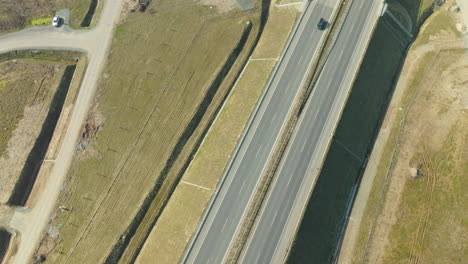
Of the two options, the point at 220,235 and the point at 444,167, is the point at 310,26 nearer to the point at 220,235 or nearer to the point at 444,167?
the point at 444,167

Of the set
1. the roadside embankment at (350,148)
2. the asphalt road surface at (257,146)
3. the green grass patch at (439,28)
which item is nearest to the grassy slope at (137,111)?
the asphalt road surface at (257,146)

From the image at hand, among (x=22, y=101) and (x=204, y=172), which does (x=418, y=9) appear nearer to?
(x=204, y=172)

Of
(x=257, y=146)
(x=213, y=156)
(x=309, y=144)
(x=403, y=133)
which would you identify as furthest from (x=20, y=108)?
(x=403, y=133)

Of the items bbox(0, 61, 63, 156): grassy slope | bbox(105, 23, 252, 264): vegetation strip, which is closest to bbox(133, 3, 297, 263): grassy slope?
bbox(105, 23, 252, 264): vegetation strip

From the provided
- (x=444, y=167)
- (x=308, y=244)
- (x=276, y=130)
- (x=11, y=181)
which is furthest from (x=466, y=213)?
(x=11, y=181)

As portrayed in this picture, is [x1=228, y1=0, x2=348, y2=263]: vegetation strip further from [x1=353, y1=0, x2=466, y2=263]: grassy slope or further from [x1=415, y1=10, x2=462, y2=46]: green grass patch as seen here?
[x1=415, y1=10, x2=462, y2=46]: green grass patch

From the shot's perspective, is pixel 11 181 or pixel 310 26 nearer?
pixel 11 181
